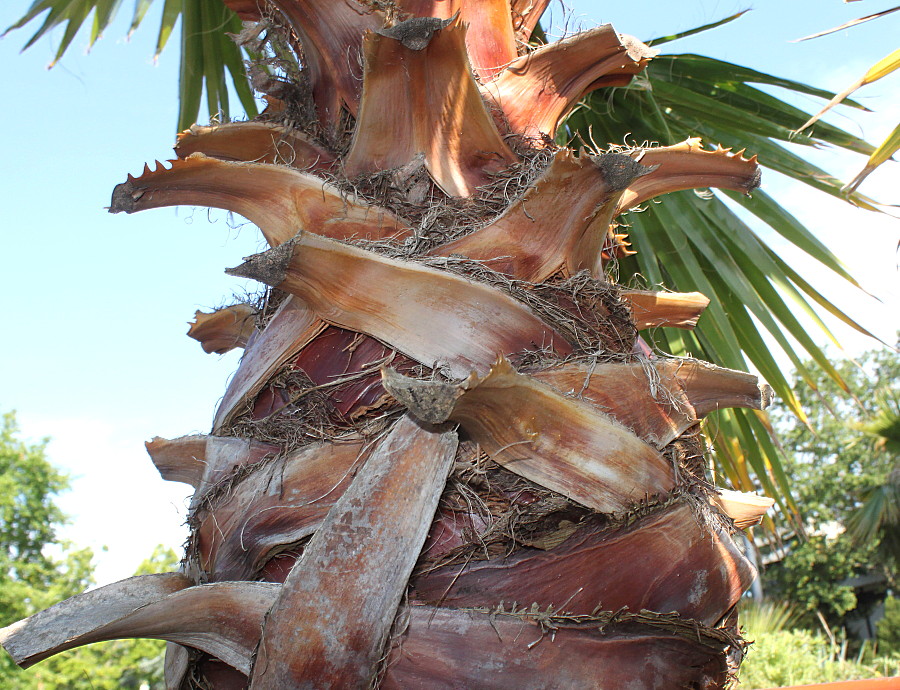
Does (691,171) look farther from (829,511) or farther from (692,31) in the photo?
(829,511)

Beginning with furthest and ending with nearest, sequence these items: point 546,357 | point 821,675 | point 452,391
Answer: point 821,675, point 546,357, point 452,391

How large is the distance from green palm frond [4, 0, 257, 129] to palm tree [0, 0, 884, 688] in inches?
62.4

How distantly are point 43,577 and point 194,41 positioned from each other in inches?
668

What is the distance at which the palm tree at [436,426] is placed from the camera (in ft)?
3.13

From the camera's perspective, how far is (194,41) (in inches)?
118

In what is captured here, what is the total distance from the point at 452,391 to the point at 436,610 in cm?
32

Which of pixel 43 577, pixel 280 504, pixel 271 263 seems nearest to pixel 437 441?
pixel 280 504

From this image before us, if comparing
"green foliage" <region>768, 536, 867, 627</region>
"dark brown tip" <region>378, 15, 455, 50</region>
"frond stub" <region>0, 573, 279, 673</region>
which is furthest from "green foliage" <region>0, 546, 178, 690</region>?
"green foliage" <region>768, 536, 867, 627</region>

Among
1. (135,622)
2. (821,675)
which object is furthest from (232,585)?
(821,675)

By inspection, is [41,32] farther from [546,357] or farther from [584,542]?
[584,542]

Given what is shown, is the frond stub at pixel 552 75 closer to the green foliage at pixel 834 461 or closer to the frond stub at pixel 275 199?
the frond stub at pixel 275 199

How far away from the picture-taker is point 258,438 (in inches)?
47.8

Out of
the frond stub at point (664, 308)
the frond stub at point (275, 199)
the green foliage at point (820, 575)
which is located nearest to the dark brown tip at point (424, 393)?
the frond stub at point (275, 199)

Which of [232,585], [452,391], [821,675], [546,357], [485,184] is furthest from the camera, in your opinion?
[821,675]
